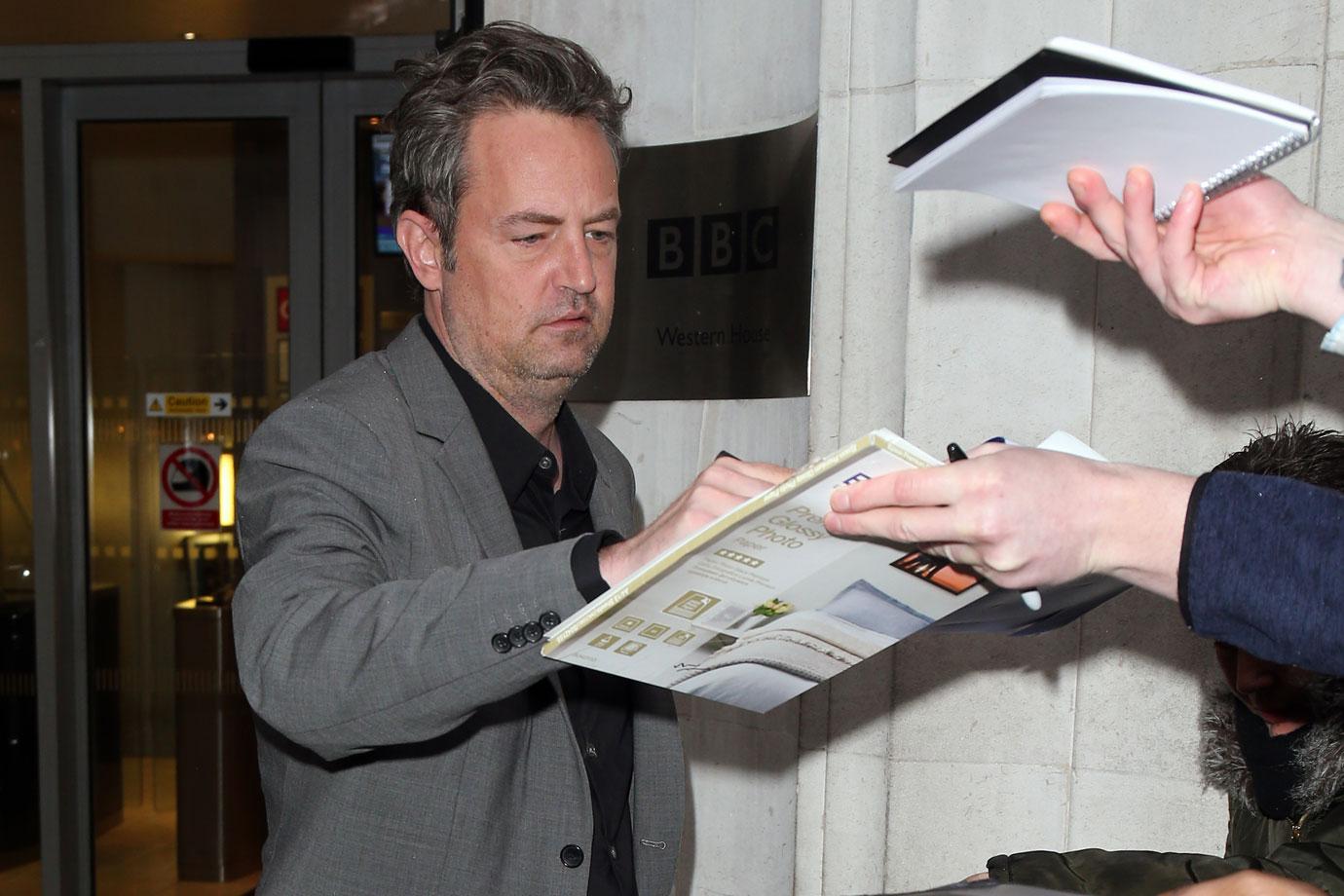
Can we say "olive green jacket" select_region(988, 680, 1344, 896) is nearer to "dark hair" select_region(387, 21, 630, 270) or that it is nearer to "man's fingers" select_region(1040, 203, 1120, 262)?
"man's fingers" select_region(1040, 203, 1120, 262)

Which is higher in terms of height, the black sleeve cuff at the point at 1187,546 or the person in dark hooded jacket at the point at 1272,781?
the black sleeve cuff at the point at 1187,546

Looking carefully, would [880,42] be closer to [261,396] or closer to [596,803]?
[596,803]

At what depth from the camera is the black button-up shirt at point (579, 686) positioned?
1.92 metres

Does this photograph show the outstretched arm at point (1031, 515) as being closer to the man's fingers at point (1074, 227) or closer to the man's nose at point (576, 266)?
the man's fingers at point (1074, 227)

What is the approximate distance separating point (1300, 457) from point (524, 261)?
1.29 meters

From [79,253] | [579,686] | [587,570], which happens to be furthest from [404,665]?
[79,253]

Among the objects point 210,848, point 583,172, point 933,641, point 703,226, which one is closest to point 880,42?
point 703,226

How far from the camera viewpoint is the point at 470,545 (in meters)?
1.79

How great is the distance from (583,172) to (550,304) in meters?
0.24

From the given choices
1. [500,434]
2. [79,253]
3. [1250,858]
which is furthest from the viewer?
[79,253]

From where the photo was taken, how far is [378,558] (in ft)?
5.39

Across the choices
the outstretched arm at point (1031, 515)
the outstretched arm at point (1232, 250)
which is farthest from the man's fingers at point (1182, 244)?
the outstretched arm at point (1031, 515)

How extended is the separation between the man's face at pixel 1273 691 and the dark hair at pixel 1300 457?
0.97 feet

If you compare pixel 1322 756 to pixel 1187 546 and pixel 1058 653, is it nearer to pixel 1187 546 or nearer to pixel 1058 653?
pixel 1058 653
